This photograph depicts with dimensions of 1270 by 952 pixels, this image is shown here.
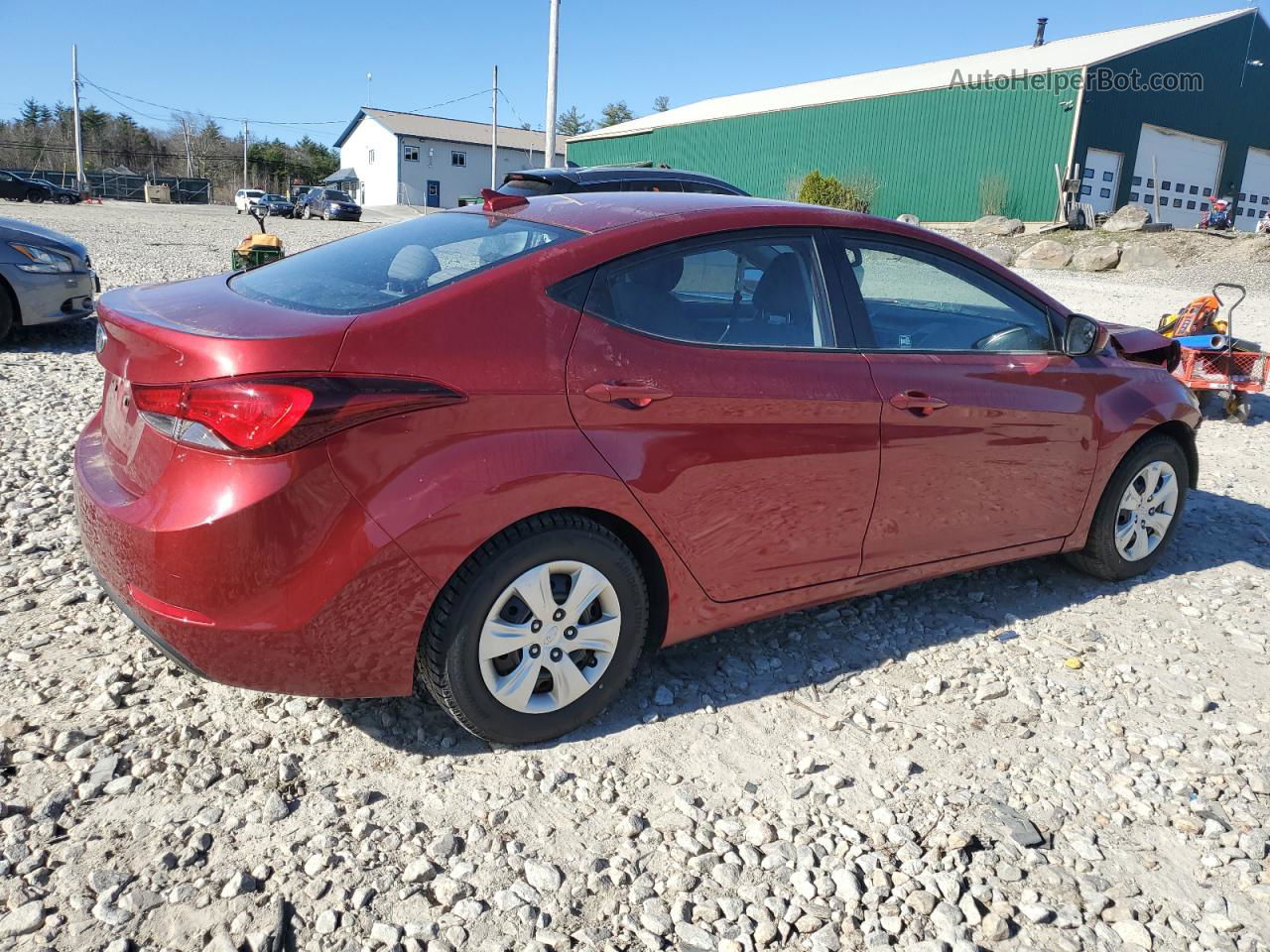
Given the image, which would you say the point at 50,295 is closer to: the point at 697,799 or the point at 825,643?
the point at 825,643

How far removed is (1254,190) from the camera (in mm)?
37500

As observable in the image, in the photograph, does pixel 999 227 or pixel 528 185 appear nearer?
pixel 528 185

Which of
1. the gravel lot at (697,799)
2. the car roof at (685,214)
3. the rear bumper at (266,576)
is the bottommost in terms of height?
the gravel lot at (697,799)

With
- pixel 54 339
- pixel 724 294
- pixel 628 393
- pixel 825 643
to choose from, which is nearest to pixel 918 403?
pixel 724 294

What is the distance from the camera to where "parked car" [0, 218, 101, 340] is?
26.2 feet

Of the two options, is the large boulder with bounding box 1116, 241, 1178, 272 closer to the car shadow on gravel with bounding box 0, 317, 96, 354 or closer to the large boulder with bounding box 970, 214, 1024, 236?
the large boulder with bounding box 970, 214, 1024, 236

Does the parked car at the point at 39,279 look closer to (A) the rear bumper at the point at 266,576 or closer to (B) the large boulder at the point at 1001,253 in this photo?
(A) the rear bumper at the point at 266,576

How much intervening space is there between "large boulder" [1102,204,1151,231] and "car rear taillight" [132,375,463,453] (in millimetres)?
27174

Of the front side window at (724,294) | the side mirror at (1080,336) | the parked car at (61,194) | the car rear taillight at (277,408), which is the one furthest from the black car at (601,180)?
the parked car at (61,194)

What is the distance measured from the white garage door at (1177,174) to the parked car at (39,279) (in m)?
34.2

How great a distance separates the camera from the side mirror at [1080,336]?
4.07 m

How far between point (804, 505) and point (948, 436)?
71 cm

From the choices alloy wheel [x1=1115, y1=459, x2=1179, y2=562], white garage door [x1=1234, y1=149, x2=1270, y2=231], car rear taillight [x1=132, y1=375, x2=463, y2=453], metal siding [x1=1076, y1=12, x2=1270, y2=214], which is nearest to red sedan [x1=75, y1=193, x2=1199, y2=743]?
car rear taillight [x1=132, y1=375, x2=463, y2=453]

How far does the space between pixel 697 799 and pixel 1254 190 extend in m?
43.7
